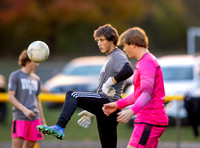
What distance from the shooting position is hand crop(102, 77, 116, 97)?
18.1 feet

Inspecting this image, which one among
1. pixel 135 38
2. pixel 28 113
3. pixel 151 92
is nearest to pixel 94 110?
pixel 151 92

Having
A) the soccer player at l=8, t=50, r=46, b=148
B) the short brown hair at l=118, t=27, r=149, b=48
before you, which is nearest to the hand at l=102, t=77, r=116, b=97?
the short brown hair at l=118, t=27, r=149, b=48

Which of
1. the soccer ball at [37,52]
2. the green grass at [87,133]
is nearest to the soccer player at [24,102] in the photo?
the soccer ball at [37,52]

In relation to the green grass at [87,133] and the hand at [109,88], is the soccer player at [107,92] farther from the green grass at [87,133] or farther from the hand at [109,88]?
the green grass at [87,133]

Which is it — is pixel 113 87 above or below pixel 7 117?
above

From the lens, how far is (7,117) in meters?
13.1

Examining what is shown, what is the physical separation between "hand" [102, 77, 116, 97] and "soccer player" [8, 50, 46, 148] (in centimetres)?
171

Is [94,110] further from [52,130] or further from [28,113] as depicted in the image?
[28,113]

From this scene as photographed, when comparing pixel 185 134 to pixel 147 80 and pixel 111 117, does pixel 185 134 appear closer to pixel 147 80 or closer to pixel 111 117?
pixel 111 117

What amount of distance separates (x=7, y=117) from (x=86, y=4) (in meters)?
22.3

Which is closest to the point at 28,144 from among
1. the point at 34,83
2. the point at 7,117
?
the point at 34,83

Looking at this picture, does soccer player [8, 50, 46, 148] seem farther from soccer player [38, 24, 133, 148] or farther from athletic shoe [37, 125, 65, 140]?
athletic shoe [37, 125, 65, 140]

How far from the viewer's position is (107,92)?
562 centimetres

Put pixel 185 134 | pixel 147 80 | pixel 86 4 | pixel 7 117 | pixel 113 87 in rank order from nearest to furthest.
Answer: pixel 147 80
pixel 113 87
pixel 185 134
pixel 7 117
pixel 86 4
